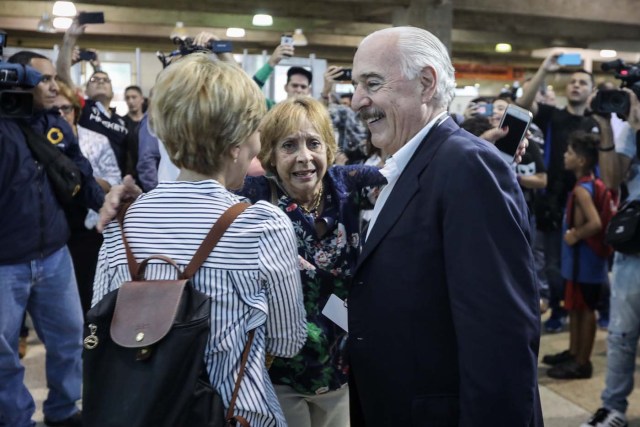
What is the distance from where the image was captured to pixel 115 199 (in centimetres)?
172

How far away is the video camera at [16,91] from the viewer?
9.53 ft

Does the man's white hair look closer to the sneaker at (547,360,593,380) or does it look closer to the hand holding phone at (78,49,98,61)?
the sneaker at (547,360,593,380)

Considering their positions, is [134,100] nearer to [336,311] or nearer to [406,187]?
[336,311]

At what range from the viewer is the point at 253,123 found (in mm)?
1624

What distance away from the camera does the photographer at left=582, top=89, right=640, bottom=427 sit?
11.5ft

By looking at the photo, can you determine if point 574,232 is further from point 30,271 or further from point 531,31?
point 531,31

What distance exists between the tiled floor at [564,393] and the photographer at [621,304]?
0.95ft

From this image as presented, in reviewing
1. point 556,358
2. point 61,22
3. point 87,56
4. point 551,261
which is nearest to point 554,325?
point 551,261

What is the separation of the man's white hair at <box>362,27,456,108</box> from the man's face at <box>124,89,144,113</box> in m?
6.49

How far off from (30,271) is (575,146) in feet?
11.9

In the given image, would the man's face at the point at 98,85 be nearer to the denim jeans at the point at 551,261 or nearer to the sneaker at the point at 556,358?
the denim jeans at the point at 551,261

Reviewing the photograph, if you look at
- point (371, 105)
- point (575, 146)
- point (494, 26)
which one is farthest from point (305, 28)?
point (371, 105)

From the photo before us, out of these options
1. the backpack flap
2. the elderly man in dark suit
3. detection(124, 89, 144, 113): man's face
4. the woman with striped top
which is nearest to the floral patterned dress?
the elderly man in dark suit

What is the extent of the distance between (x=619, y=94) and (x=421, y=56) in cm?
207
